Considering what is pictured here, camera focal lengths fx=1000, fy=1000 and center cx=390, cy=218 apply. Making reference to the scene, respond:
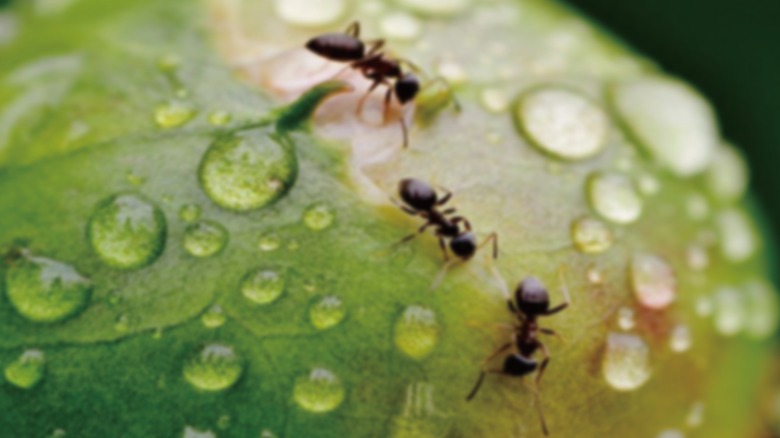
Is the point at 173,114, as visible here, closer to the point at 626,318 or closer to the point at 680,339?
the point at 626,318

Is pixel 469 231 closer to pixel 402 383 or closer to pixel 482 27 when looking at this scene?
pixel 402 383

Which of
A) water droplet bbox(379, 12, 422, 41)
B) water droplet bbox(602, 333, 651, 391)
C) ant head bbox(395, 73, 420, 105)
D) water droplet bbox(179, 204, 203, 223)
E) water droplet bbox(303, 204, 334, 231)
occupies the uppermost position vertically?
ant head bbox(395, 73, 420, 105)

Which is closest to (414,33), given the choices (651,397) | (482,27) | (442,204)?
(482,27)

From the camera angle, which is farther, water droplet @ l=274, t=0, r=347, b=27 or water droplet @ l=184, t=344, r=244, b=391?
water droplet @ l=274, t=0, r=347, b=27

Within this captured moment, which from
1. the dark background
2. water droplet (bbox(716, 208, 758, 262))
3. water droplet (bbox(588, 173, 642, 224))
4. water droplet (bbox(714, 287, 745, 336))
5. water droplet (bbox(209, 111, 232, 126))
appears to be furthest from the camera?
the dark background

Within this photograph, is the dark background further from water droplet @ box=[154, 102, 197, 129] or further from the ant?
water droplet @ box=[154, 102, 197, 129]

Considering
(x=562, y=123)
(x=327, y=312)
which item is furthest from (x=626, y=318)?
(x=327, y=312)

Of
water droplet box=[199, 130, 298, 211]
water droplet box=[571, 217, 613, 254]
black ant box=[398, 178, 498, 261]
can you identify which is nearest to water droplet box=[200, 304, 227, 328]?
water droplet box=[199, 130, 298, 211]
